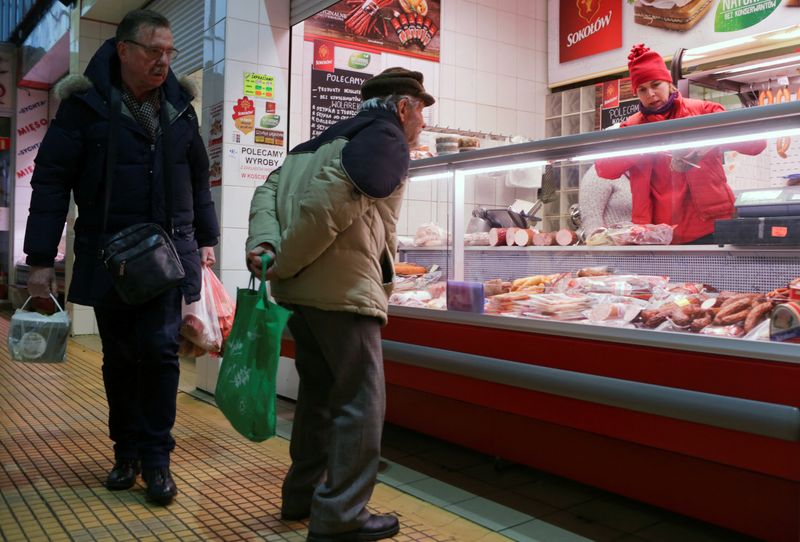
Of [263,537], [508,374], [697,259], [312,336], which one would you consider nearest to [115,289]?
[312,336]

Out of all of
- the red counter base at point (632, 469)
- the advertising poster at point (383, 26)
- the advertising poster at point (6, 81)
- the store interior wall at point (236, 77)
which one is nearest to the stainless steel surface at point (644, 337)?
the red counter base at point (632, 469)

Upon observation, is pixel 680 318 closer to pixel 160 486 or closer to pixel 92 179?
pixel 160 486

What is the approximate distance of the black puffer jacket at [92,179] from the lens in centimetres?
277

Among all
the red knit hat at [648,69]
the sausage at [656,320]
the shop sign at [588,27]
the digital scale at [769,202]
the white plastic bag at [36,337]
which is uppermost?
the shop sign at [588,27]

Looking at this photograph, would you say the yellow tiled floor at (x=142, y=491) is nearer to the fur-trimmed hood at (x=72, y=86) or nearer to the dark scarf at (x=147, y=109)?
the dark scarf at (x=147, y=109)

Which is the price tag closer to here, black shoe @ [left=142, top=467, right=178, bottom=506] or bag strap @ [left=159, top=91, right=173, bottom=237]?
bag strap @ [left=159, top=91, right=173, bottom=237]

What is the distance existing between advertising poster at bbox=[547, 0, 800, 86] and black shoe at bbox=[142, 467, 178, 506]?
570 cm

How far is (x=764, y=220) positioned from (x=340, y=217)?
1.44 meters

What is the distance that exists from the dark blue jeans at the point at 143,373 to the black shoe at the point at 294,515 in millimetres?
542

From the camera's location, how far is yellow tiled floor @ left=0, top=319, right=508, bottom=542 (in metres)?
2.46

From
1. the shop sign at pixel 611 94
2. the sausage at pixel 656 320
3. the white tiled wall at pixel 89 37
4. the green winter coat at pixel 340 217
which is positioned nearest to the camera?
the green winter coat at pixel 340 217

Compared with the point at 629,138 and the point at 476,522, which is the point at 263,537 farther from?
the point at 629,138

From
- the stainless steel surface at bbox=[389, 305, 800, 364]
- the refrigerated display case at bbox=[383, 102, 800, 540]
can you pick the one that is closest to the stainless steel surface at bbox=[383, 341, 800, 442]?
the refrigerated display case at bbox=[383, 102, 800, 540]

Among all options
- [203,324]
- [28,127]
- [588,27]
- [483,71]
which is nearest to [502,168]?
[203,324]
